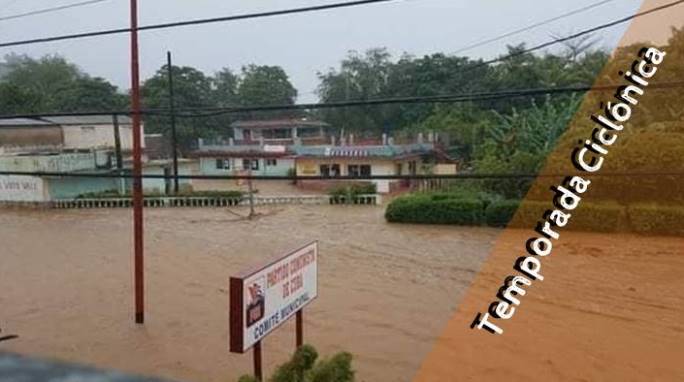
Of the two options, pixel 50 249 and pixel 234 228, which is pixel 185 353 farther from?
pixel 234 228

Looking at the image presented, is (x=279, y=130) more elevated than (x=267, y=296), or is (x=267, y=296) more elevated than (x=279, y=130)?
(x=279, y=130)

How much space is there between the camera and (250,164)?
118ft

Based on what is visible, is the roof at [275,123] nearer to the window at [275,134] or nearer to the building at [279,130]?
the building at [279,130]

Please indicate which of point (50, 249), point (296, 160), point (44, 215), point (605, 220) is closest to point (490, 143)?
point (605, 220)

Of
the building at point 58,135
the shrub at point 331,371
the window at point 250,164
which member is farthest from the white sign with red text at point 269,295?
the building at point 58,135

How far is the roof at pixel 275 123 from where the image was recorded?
145 feet

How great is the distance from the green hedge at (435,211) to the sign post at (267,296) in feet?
53.8

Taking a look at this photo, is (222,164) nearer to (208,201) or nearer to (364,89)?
(208,201)

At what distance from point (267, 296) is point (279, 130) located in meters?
41.3

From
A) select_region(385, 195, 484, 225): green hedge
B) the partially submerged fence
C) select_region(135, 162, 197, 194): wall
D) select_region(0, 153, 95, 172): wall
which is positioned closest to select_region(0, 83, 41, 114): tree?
select_region(0, 153, 95, 172): wall

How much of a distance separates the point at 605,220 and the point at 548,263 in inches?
179

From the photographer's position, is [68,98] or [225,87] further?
[225,87]

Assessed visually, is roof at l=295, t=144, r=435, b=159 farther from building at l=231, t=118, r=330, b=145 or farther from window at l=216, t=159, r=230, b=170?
building at l=231, t=118, r=330, b=145

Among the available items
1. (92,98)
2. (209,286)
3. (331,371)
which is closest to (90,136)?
(92,98)
